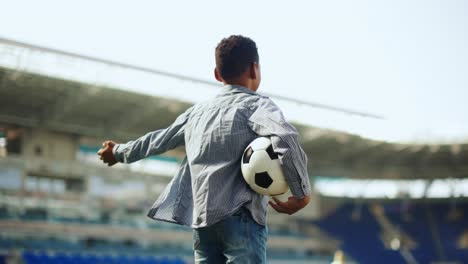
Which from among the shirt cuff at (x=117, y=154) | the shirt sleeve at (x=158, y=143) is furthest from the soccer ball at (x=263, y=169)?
the shirt cuff at (x=117, y=154)

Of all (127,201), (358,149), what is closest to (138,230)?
(127,201)

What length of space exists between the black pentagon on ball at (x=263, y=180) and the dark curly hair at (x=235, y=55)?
48 cm

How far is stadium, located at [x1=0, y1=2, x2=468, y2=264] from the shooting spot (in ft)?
67.7

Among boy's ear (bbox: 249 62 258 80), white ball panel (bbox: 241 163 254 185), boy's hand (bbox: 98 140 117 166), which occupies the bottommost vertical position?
boy's hand (bbox: 98 140 117 166)

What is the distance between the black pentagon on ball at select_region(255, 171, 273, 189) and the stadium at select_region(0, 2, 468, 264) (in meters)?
17.9

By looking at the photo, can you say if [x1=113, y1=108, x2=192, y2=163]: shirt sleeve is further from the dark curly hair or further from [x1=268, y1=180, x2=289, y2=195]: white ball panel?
[x1=268, y1=180, x2=289, y2=195]: white ball panel

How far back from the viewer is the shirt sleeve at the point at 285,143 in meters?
2.09

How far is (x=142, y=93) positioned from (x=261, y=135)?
19.9 meters

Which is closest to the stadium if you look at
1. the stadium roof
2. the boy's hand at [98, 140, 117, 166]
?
the stadium roof

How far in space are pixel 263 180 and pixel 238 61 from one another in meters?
0.53

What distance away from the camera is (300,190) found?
214cm

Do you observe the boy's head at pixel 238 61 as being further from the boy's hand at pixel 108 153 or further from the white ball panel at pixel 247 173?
the boy's hand at pixel 108 153

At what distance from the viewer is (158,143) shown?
8.21ft

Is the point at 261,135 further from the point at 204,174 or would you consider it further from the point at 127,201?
the point at 127,201
